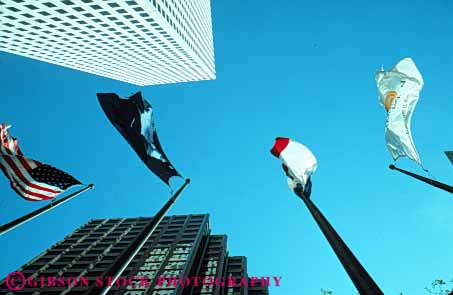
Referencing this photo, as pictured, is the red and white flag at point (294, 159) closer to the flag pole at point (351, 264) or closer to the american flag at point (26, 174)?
the flag pole at point (351, 264)

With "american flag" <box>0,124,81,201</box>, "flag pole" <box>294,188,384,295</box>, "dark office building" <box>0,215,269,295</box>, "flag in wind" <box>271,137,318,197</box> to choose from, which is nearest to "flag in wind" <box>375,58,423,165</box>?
"flag in wind" <box>271,137,318,197</box>

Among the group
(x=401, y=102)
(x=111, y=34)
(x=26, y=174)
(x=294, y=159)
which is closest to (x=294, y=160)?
(x=294, y=159)

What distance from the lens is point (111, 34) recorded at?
43.3 m

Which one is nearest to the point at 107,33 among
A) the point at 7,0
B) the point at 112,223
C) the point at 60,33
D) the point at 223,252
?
the point at 60,33

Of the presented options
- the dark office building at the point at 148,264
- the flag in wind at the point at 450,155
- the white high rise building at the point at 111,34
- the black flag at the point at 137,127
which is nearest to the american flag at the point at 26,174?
the black flag at the point at 137,127

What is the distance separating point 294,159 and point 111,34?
134 feet

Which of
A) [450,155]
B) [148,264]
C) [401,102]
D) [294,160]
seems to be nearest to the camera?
[294,160]

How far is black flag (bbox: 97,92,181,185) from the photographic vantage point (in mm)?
11193

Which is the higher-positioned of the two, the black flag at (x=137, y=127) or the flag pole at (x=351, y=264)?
the black flag at (x=137, y=127)

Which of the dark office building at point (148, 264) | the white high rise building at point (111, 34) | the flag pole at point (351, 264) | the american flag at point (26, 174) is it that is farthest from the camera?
the dark office building at point (148, 264)

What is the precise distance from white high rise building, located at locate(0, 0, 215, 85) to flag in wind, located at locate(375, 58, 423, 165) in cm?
3196

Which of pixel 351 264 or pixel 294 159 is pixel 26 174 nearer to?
pixel 294 159

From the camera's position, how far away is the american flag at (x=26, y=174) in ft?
40.2

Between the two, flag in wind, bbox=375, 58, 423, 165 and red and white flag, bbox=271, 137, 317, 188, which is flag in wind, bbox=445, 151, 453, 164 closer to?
flag in wind, bbox=375, 58, 423, 165
